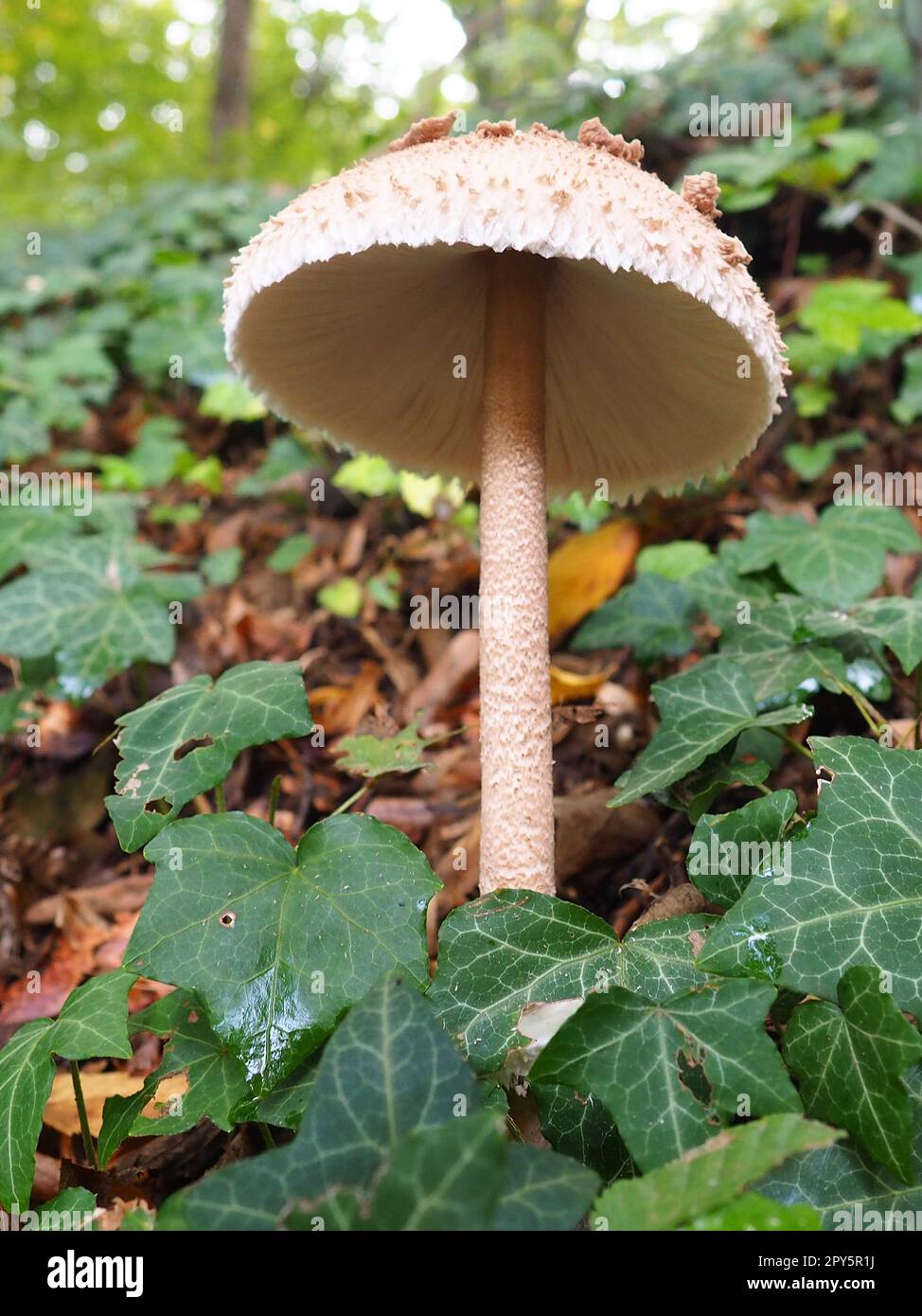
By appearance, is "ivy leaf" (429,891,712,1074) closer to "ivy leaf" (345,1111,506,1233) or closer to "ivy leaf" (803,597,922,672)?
"ivy leaf" (345,1111,506,1233)

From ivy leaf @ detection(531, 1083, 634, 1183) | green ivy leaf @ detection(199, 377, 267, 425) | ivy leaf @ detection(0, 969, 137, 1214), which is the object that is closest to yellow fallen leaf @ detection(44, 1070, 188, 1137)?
ivy leaf @ detection(0, 969, 137, 1214)

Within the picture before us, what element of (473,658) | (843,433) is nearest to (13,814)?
(473,658)

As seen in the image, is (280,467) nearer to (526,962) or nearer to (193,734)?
(193,734)

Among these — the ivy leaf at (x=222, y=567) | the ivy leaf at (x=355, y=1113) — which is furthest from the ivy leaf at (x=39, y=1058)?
the ivy leaf at (x=222, y=567)

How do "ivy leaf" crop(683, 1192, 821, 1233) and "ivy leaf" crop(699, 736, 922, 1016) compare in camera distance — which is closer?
"ivy leaf" crop(683, 1192, 821, 1233)

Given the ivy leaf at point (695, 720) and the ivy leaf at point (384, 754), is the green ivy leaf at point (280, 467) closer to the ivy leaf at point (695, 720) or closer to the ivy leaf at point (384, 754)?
the ivy leaf at point (384, 754)

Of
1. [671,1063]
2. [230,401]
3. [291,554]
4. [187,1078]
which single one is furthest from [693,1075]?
[230,401]
